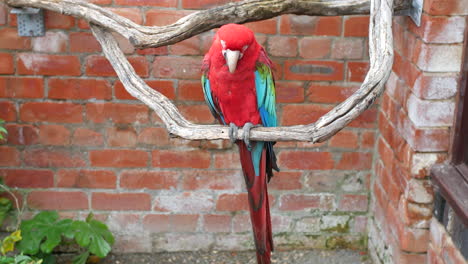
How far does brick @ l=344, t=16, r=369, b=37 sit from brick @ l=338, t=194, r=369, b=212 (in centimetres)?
81

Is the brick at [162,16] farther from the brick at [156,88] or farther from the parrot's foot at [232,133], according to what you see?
the parrot's foot at [232,133]

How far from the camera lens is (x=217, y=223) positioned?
2975 mm

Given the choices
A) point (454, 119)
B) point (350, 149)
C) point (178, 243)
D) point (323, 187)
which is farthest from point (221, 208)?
point (454, 119)

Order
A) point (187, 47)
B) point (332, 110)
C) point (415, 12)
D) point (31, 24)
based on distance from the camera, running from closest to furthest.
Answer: point (332, 110)
point (415, 12)
point (31, 24)
point (187, 47)

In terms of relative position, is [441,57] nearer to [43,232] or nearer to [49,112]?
[49,112]

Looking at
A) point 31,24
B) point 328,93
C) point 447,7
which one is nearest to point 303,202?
point 328,93

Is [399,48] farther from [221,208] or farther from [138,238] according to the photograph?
[138,238]

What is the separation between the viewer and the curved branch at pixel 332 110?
186 centimetres

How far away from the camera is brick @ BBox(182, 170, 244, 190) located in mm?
2891

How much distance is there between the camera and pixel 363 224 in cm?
300

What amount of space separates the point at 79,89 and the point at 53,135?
0.26m

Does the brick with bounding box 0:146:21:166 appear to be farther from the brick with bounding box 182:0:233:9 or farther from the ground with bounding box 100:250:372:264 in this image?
the brick with bounding box 182:0:233:9

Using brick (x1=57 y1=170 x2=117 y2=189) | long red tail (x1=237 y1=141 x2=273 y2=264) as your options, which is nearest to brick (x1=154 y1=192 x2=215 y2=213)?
brick (x1=57 y1=170 x2=117 y2=189)

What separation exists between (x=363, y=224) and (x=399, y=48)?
3.15 feet
